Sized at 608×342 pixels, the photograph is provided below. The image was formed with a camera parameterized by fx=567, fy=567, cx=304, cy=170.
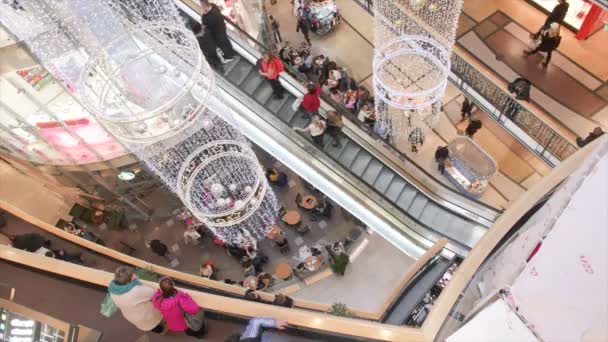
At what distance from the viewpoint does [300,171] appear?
11039 mm

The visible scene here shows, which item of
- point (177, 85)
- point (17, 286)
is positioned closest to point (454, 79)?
point (177, 85)

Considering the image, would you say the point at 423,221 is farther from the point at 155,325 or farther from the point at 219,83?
the point at 155,325

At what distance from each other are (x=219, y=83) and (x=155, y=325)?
561 centimetres

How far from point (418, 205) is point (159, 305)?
292 inches

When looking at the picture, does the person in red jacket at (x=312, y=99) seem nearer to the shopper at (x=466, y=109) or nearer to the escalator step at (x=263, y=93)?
the escalator step at (x=263, y=93)

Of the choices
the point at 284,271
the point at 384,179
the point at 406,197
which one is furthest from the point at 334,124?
the point at 284,271

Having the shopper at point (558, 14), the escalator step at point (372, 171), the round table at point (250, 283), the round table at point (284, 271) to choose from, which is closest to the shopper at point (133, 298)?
the round table at point (250, 283)

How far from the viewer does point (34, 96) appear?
1056 cm

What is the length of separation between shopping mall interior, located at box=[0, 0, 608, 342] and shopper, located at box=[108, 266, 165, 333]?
0.02m

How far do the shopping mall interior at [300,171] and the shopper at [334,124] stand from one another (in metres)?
0.08

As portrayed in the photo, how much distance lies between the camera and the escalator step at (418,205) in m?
12.0

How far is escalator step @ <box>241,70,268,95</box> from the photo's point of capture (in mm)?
11383

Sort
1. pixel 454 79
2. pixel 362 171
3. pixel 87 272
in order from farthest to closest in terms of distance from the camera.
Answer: pixel 454 79
pixel 362 171
pixel 87 272

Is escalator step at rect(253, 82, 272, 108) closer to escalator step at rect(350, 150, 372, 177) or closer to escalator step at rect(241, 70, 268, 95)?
escalator step at rect(241, 70, 268, 95)
